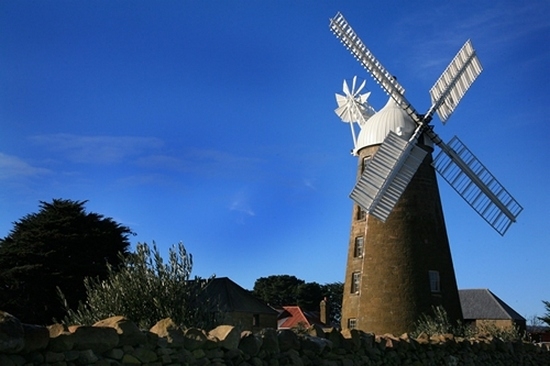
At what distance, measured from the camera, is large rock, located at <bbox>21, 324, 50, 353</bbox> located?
213 inches

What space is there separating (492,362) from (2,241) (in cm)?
2841

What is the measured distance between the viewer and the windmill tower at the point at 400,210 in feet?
81.9

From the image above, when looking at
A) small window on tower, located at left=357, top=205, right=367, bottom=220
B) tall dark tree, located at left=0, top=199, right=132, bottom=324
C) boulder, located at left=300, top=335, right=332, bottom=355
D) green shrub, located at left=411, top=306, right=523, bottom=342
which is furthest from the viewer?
tall dark tree, located at left=0, top=199, right=132, bottom=324

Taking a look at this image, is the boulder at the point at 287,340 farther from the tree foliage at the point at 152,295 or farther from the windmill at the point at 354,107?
the windmill at the point at 354,107

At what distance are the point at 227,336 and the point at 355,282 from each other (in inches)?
782

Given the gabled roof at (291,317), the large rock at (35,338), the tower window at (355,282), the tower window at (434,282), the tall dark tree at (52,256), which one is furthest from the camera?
the gabled roof at (291,317)

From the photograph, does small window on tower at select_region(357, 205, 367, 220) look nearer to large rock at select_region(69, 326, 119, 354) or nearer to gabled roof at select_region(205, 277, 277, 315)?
gabled roof at select_region(205, 277, 277, 315)

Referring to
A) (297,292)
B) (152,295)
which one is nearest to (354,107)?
(152,295)

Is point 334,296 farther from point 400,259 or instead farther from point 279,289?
point 400,259

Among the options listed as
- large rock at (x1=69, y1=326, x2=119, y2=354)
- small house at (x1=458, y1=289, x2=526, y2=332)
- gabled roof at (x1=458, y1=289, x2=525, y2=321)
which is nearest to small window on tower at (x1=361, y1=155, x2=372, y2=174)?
large rock at (x1=69, y1=326, x2=119, y2=354)

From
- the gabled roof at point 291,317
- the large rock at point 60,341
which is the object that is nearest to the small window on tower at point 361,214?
the large rock at point 60,341

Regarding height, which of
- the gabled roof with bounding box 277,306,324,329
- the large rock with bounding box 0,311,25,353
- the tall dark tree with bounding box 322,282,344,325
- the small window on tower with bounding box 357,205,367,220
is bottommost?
the large rock with bounding box 0,311,25,353

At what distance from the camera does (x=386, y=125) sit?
87.1ft

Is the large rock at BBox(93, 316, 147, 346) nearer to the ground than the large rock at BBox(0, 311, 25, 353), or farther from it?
farther from it
